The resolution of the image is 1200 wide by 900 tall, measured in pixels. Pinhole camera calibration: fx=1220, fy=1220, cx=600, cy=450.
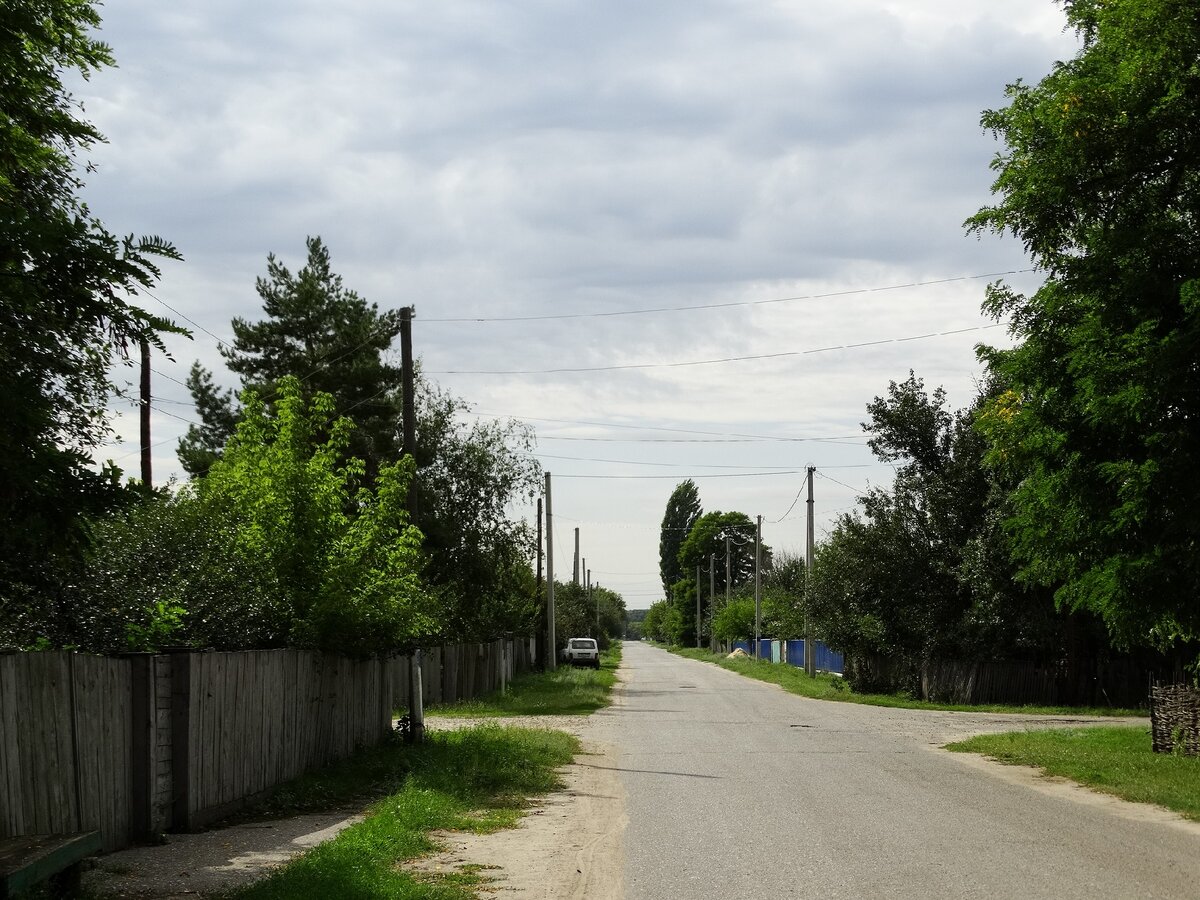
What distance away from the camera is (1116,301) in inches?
576

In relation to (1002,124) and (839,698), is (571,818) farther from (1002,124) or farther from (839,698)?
(839,698)

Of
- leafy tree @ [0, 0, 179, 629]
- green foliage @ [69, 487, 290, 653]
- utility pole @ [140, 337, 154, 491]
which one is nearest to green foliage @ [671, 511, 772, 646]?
utility pole @ [140, 337, 154, 491]

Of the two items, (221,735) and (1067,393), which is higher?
(1067,393)

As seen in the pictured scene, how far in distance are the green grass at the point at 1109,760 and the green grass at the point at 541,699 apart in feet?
40.5

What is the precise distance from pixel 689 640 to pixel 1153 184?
411 ft

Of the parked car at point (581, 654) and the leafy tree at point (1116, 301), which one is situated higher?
the leafy tree at point (1116, 301)

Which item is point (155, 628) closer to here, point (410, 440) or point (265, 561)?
point (265, 561)

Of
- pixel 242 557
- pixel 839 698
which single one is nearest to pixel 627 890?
pixel 242 557

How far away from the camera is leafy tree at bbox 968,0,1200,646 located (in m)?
14.0

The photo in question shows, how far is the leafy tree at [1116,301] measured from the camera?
45.9 ft

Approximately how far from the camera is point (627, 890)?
8.85 meters

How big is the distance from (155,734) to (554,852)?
3.77 meters

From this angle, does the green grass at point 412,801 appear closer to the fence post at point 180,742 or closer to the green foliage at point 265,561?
the fence post at point 180,742

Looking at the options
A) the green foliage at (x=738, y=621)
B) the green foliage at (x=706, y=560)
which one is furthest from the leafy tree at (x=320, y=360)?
the green foliage at (x=706, y=560)
